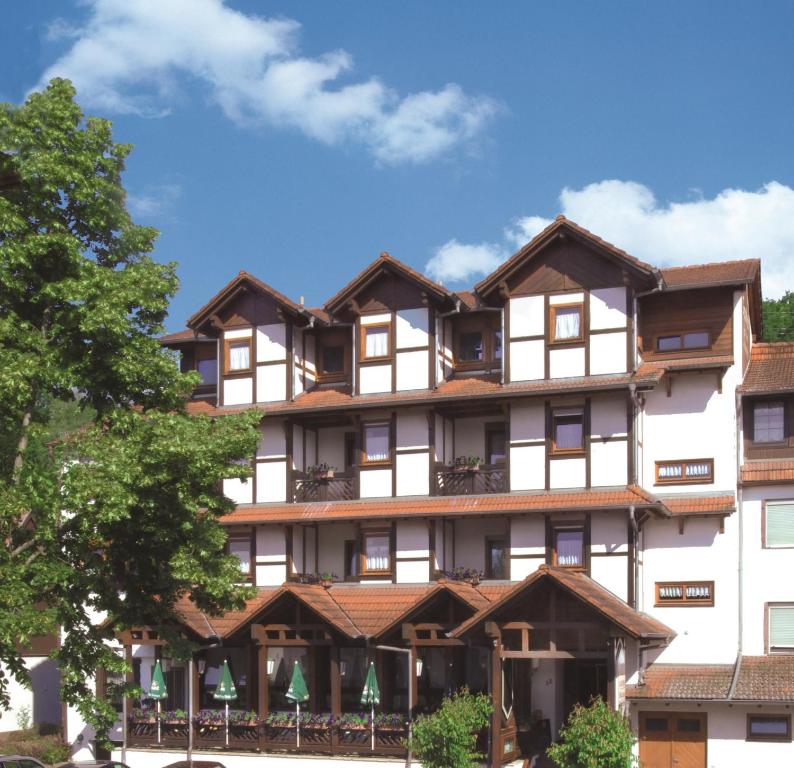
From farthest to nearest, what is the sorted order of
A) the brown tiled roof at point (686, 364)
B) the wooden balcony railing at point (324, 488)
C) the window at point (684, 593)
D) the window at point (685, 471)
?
the wooden balcony railing at point (324, 488) < the window at point (685, 471) < the brown tiled roof at point (686, 364) < the window at point (684, 593)

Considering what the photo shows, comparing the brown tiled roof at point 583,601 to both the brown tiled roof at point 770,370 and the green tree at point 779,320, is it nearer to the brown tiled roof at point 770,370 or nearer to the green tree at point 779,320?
the brown tiled roof at point 770,370

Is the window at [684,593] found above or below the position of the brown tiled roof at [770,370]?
below

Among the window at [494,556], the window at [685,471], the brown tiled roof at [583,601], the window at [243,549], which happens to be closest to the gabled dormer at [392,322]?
the window at [494,556]

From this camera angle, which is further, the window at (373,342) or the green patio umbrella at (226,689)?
the window at (373,342)

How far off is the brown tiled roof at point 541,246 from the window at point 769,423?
531 cm

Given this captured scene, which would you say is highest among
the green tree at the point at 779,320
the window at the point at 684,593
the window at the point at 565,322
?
the green tree at the point at 779,320

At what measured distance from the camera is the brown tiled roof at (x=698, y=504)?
1513 inches

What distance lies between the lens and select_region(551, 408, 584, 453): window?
40000 mm

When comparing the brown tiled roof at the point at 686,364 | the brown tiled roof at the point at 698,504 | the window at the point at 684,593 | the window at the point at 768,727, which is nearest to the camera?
the window at the point at 768,727

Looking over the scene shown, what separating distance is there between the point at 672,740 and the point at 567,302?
502 inches

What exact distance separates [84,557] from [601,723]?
1293cm

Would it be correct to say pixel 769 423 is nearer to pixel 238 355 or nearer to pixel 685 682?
pixel 685 682

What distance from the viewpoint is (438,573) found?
41.0 m

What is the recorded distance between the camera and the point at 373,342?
4322 cm
